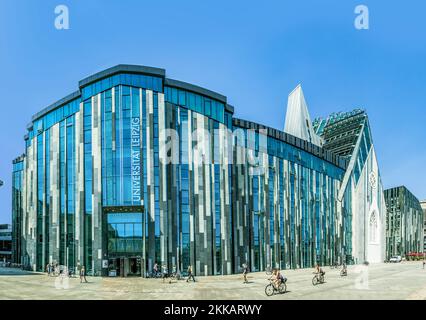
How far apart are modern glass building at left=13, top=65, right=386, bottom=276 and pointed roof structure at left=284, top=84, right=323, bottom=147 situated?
30.4 meters

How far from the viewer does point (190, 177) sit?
45.1m

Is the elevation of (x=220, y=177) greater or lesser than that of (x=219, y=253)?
greater

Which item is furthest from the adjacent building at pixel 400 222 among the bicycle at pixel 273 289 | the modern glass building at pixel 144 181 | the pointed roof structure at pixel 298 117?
the bicycle at pixel 273 289

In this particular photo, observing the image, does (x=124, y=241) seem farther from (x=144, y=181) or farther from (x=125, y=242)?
(x=144, y=181)

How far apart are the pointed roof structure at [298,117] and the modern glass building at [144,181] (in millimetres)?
30382

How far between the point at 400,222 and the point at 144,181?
95514 millimetres

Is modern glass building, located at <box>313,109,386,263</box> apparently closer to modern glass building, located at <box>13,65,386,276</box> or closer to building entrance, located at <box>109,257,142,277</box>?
modern glass building, located at <box>13,65,386,276</box>

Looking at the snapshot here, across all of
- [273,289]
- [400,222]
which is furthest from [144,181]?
[400,222]

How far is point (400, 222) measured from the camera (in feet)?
377

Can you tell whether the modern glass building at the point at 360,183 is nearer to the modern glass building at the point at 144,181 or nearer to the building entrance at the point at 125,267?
the modern glass building at the point at 144,181

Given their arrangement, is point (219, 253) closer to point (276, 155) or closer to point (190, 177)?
point (190, 177)
